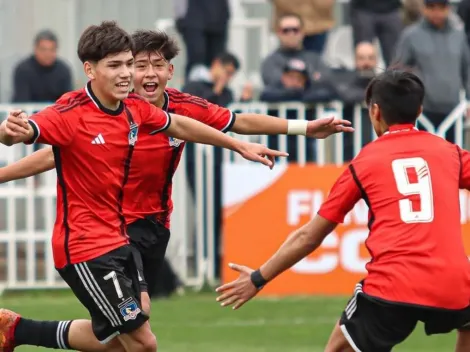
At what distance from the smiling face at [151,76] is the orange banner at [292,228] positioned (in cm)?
461

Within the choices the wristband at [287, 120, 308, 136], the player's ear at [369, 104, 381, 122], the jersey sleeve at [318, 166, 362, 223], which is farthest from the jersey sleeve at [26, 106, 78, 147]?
the player's ear at [369, 104, 381, 122]

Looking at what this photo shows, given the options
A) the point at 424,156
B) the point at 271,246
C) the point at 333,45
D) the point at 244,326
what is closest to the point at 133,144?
the point at 424,156

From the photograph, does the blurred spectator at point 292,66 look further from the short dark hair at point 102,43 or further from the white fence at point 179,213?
the short dark hair at point 102,43

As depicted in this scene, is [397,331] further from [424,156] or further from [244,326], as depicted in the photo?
[244,326]

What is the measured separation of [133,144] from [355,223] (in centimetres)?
552

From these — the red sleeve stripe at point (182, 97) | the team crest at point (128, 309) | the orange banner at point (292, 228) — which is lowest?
the orange banner at point (292, 228)

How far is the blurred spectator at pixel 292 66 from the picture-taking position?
45.3 feet

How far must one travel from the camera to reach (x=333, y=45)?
1736 centimetres

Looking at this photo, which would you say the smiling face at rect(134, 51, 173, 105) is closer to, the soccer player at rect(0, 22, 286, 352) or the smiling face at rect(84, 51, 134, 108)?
the soccer player at rect(0, 22, 286, 352)

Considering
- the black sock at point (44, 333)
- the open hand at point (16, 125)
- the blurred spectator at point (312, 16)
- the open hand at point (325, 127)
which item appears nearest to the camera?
the open hand at point (16, 125)

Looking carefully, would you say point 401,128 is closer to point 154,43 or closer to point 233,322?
point 154,43

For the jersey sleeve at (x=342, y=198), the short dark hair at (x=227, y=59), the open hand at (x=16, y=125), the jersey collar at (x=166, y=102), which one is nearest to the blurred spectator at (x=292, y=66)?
the short dark hair at (x=227, y=59)

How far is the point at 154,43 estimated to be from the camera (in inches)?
343

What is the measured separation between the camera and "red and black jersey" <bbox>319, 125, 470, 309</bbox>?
6711 mm
